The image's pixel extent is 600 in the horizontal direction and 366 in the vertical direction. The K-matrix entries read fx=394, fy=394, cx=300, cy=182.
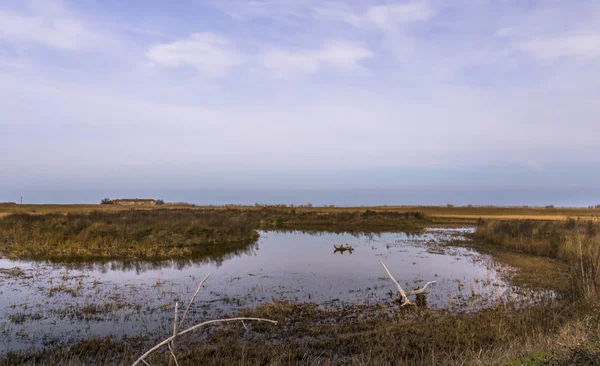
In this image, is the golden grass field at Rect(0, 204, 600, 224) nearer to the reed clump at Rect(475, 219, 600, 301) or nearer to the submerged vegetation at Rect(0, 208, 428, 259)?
the reed clump at Rect(475, 219, 600, 301)

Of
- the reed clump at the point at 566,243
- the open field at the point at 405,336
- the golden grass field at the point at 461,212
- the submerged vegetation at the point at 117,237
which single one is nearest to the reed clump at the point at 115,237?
the submerged vegetation at the point at 117,237

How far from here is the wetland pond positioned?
30.6 feet

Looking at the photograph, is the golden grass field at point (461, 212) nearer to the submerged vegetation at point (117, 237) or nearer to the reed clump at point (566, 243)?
the reed clump at point (566, 243)

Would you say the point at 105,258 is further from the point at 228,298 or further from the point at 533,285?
the point at 533,285

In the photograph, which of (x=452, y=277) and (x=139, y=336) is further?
(x=452, y=277)

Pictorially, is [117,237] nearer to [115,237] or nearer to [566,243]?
[115,237]

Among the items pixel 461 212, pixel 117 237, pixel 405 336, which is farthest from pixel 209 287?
pixel 461 212

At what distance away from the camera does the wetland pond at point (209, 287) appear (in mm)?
9336

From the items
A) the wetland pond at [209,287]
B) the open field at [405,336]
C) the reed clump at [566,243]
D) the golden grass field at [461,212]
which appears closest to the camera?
the open field at [405,336]

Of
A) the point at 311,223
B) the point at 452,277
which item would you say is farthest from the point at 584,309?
the point at 311,223

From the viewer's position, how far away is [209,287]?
1366 cm

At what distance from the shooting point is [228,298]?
39.4ft

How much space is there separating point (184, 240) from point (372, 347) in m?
18.7

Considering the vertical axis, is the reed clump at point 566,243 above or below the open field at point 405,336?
above
